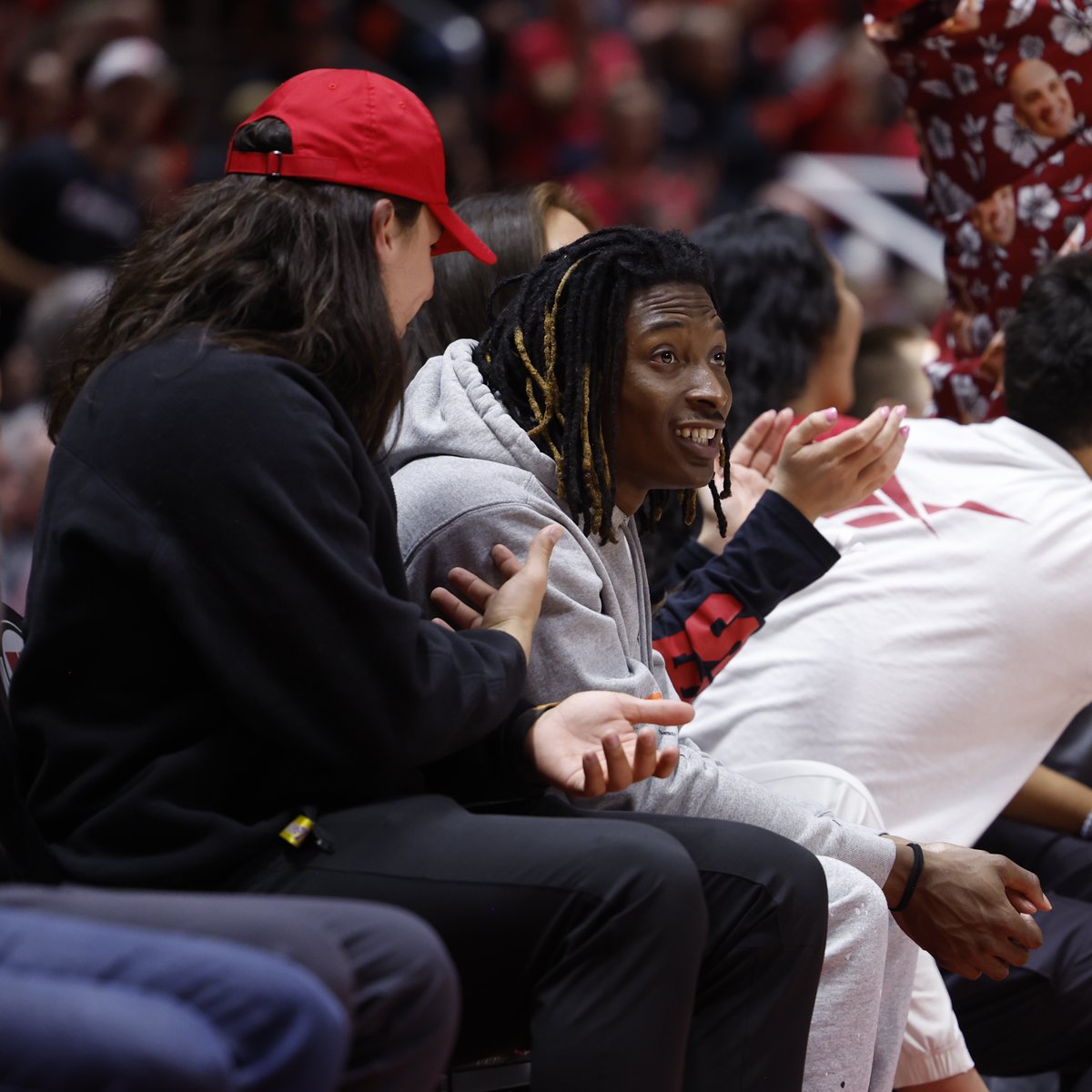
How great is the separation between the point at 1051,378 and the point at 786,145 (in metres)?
4.49

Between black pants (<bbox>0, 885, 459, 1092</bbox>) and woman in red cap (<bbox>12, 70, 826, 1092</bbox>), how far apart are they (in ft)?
0.59

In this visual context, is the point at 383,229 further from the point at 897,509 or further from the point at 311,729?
the point at 897,509

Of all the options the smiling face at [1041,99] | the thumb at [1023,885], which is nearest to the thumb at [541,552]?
the thumb at [1023,885]

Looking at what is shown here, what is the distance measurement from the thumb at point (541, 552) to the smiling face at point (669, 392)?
9.1 inches

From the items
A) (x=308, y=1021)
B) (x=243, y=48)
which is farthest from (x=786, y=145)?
(x=308, y=1021)

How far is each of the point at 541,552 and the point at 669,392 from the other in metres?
0.32

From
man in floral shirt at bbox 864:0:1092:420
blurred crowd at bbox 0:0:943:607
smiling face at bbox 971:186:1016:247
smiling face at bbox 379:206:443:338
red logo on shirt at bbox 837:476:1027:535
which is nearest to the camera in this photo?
smiling face at bbox 379:206:443:338

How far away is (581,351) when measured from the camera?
78.0 inches

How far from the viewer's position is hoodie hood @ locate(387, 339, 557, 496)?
6.42 ft

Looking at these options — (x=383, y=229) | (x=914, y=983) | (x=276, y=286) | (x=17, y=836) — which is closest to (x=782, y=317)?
(x=914, y=983)

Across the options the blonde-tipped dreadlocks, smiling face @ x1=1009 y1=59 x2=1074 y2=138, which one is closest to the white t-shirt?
the blonde-tipped dreadlocks

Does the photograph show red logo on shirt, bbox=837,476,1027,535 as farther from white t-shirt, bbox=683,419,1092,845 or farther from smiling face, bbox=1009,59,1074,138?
smiling face, bbox=1009,59,1074,138

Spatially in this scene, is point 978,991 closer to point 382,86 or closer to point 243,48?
point 382,86

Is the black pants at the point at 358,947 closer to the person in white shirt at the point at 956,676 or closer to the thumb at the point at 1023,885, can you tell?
the thumb at the point at 1023,885
